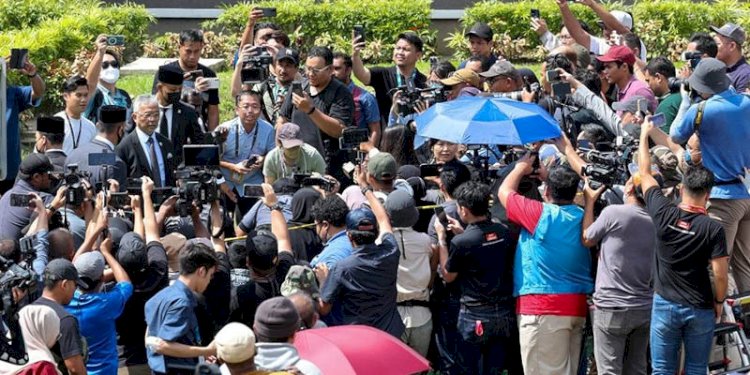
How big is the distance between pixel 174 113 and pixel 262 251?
3401 mm

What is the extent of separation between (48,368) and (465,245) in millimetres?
3253

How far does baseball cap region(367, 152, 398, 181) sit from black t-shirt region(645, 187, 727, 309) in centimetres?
193

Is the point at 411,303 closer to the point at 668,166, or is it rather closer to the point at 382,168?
the point at 382,168

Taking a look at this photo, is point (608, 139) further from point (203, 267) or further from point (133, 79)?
point (133, 79)

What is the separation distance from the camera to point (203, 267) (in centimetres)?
902

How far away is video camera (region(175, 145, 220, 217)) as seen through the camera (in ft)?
33.9

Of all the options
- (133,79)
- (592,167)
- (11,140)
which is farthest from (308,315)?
(133,79)

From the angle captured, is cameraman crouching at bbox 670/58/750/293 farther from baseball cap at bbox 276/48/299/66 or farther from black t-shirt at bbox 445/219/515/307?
baseball cap at bbox 276/48/299/66

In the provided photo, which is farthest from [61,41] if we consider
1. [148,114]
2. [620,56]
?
[620,56]

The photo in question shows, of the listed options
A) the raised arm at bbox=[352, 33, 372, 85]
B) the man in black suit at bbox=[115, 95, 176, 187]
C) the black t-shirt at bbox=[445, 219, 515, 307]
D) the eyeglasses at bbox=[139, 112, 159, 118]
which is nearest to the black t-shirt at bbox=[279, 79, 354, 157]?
the raised arm at bbox=[352, 33, 372, 85]

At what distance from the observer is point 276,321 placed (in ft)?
25.4

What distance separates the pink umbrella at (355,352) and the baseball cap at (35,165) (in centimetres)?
331

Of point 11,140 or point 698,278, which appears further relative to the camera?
point 11,140

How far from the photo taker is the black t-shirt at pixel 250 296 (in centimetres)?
953
